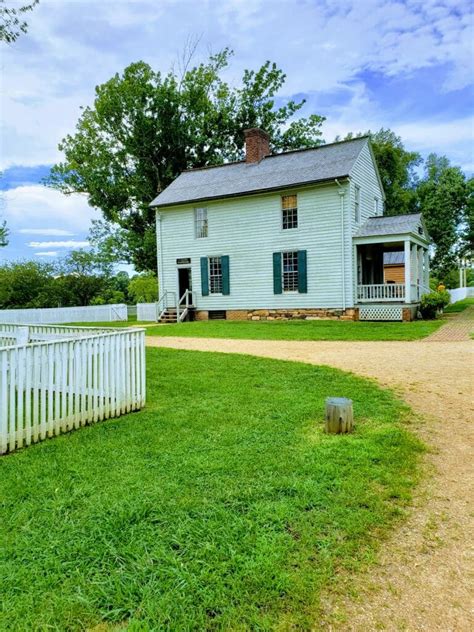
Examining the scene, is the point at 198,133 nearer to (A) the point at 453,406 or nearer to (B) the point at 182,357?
(B) the point at 182,357

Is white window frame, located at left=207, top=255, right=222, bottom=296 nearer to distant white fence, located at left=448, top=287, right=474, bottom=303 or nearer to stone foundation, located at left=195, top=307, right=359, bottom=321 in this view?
stone foundation, located at left=195, top=307, right=359, bottom=321

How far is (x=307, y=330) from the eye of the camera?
49.8ft

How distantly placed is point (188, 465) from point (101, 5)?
10989 millimetres

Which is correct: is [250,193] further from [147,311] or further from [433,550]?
[433,550]

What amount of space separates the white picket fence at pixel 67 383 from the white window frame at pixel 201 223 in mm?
16007

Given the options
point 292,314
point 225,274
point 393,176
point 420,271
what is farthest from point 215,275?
point 393,176

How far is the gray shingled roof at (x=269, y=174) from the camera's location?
1858 centimetres

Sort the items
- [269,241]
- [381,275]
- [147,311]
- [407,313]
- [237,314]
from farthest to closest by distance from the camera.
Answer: [147,311] → [381,275] → [237,314] → [269,241] → [407,313]

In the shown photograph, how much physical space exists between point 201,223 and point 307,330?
9.11 m

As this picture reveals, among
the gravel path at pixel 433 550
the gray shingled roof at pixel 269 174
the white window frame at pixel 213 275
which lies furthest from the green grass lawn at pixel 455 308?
the gravel path at pixel 433 550

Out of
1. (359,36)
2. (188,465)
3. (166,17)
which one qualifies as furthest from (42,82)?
(188,465)

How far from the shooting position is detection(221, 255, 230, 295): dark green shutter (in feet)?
68.0

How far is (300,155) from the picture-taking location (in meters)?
20.5

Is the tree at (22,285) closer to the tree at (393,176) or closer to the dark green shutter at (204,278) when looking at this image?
the dark green shutter at (204,278)
